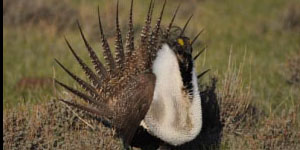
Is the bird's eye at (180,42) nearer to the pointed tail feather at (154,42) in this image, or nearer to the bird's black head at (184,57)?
the bird's black head at (184,57)

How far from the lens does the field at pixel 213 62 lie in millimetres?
3648

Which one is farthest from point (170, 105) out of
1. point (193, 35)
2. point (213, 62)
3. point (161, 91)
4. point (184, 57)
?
point (193, 35)

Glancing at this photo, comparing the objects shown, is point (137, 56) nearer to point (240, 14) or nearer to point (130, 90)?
point (130, 90)

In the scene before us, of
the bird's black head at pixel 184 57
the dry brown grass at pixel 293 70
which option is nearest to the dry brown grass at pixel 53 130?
the bird's black head at pixel 184 57

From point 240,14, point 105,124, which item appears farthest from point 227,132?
point 240,14

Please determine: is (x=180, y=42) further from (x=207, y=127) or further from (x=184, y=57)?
(x=207, y=127)

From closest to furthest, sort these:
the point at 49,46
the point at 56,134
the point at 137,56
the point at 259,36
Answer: the point at 137,56
the point at 56,134
the point at 49,46
the point at 259,36

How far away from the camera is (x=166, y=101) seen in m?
2.91

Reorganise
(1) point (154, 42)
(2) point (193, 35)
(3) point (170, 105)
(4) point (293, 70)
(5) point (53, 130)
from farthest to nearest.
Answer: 1. (2) point (193, 35)
2. (4) point (293, 70)
3. (5) point (53, 130)
4. (1) point (154, 42)
5. (3) point (170, 105)

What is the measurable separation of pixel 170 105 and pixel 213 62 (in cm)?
242

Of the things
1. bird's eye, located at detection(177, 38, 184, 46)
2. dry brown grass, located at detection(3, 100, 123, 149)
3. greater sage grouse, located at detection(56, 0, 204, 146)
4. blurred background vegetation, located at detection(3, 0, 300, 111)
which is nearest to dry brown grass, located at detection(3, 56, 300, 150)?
dry brown grass, located at detection(3, 100, 123, 149)

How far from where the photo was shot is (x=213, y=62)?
528 centimetres

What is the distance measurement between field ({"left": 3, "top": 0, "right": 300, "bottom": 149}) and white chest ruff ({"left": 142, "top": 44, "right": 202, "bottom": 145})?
558 millimetres

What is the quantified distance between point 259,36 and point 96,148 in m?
3.65
